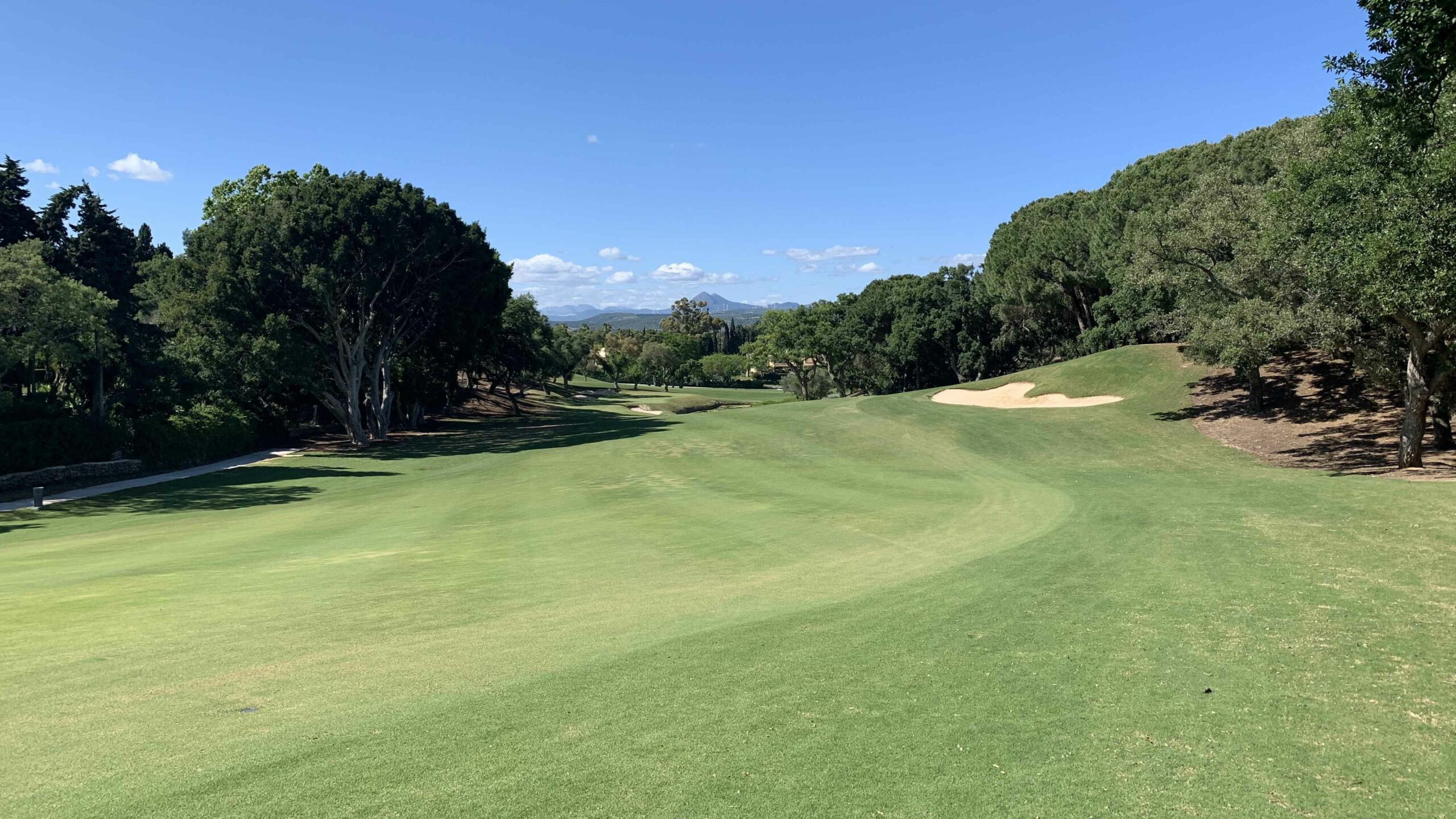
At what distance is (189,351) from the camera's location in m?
41.4

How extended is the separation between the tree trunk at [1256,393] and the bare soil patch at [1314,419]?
333mm

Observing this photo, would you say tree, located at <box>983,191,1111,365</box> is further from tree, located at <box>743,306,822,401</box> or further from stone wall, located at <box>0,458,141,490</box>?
stone wall, located at <box>0,458,141,490</box>

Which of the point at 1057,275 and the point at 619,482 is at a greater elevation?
the point at 1057,275

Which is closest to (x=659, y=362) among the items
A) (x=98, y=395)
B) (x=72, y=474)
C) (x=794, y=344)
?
(x=794, y=344)

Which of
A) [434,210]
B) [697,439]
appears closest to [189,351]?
[434,210]

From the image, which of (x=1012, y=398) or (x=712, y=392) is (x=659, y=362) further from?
(x=1012, y=398)

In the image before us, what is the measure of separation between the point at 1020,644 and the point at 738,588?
15.7ft

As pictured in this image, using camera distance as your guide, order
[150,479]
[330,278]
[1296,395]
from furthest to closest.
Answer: [330,278] → [1296,395] → [150,479]

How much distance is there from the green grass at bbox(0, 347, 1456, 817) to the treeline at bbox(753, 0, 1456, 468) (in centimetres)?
677

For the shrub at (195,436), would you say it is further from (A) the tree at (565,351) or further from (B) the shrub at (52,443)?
(A) the tree at (565,351)

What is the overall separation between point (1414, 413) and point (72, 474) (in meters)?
53.1

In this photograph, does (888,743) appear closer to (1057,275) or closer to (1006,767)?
(1006,767)

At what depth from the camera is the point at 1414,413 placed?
2330 cm

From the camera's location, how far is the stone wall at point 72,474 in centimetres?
3012
